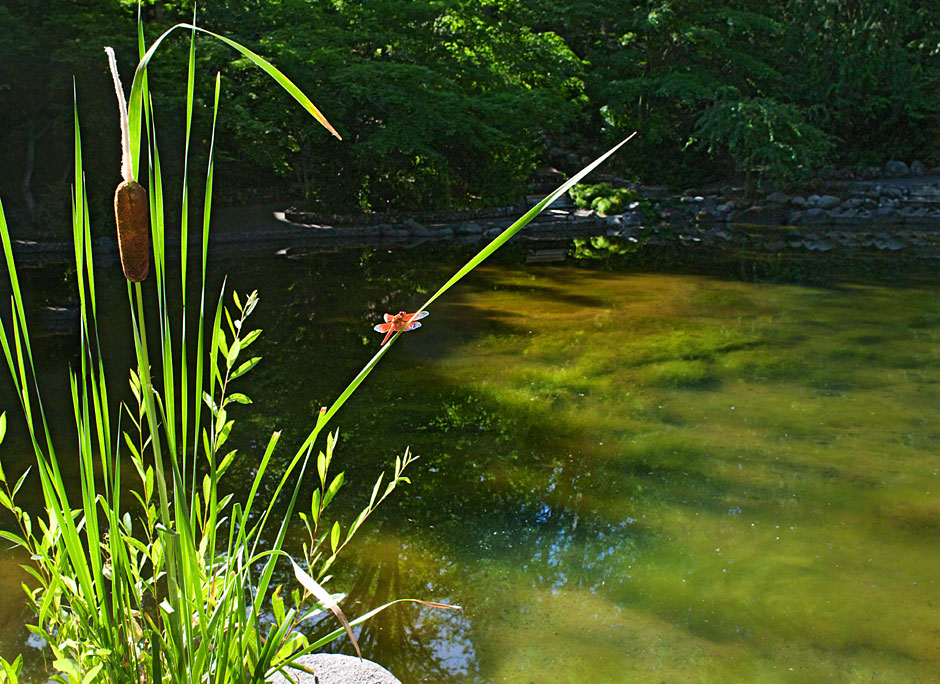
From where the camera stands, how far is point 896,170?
48.4ft

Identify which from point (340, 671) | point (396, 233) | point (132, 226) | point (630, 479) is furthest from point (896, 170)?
point (132, 226)

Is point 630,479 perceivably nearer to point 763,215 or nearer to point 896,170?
point 763,215

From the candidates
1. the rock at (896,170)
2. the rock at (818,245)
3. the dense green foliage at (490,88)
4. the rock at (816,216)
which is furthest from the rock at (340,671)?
the rock at (896,170)

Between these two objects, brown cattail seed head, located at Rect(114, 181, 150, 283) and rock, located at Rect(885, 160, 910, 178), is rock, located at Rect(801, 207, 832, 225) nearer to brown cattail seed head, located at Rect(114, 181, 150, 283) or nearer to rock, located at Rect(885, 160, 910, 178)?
rock, located at Rect(885, 160, 910, 178)

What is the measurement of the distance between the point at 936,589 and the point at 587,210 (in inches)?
391

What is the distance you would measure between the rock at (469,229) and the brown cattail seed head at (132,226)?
32.4 ft

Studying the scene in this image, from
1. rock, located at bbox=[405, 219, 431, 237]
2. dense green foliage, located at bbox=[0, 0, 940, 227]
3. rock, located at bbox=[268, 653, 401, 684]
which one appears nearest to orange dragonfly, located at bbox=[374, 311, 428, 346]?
rock, located at bbox=[268, 653, 401, 684]

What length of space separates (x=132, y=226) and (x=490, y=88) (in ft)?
37.2

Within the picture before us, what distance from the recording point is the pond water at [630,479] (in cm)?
247

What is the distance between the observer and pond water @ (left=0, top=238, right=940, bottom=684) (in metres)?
2.47

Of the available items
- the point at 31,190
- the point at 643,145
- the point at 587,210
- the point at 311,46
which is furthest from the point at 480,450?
the point at 643,145

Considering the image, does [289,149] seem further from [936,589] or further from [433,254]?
[936,589]

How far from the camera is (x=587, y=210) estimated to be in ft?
40.4

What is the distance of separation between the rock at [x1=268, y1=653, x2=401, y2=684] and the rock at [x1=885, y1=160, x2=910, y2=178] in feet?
50.1
